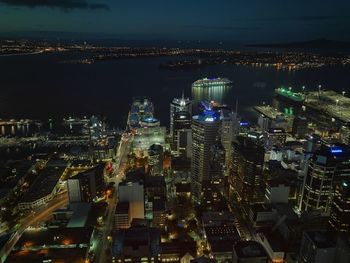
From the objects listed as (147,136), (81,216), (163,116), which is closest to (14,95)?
(163,116)

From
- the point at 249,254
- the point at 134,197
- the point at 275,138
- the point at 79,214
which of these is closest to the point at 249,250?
the point at 249,254

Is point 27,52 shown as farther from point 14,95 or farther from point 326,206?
point 326,206

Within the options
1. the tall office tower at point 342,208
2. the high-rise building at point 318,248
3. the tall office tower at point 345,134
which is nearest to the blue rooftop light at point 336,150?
the tall office tower at point 342,208

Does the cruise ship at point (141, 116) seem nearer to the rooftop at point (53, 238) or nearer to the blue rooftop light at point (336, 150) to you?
the rooftop at point (53, 238)

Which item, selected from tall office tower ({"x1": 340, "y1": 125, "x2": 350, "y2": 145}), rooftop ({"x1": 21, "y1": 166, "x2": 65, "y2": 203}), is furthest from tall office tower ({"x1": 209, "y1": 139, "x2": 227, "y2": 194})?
tall office tower ({"x1": 340, "y1": 125, "x2": 350, "y2": 145})

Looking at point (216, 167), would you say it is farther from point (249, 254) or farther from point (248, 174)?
point (249, 254)
